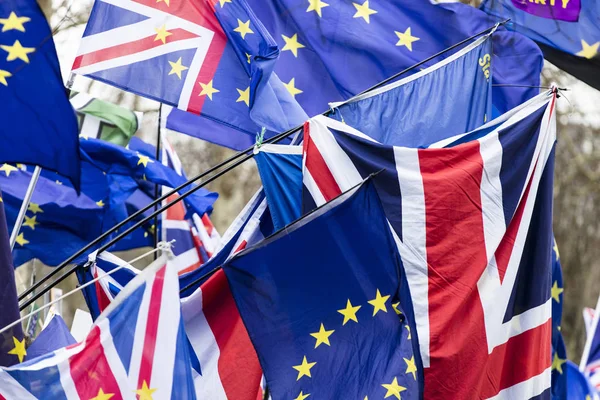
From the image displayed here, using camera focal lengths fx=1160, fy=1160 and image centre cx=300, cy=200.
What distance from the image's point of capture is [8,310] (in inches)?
255

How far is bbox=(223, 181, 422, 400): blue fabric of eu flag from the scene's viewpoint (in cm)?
692

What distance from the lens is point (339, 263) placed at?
7215 millimetres

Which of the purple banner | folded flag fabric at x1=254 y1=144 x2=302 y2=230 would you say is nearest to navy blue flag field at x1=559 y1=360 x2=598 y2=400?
the purple banner

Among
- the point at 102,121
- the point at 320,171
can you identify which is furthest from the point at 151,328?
the point at 102,121

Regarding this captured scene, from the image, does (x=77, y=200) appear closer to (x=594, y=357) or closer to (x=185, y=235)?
(x=185, y=235)

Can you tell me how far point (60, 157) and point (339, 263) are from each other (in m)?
1.83

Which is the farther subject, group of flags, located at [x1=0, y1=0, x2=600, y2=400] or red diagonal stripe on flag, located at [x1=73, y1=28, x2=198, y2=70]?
red diagonal stripe on flag, located at [x1=73, y1=28, x2=198, y2=70]

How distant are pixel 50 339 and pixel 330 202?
77.8 inches

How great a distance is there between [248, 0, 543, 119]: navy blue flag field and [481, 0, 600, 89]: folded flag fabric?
17cm

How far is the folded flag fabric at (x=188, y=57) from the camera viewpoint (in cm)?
841

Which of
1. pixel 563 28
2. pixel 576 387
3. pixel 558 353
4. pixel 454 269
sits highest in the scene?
pixel 563 28

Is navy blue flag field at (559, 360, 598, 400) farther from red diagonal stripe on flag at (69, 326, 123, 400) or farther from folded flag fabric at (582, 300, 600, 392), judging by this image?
red diagonal stripe on flag at (69, 326, 123, 400)

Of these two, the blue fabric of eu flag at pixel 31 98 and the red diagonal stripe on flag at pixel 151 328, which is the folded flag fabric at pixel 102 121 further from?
the red diagonal stripe on flag at pixel 151 328

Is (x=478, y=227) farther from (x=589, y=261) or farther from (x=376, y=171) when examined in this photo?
(x=589, y=261)
